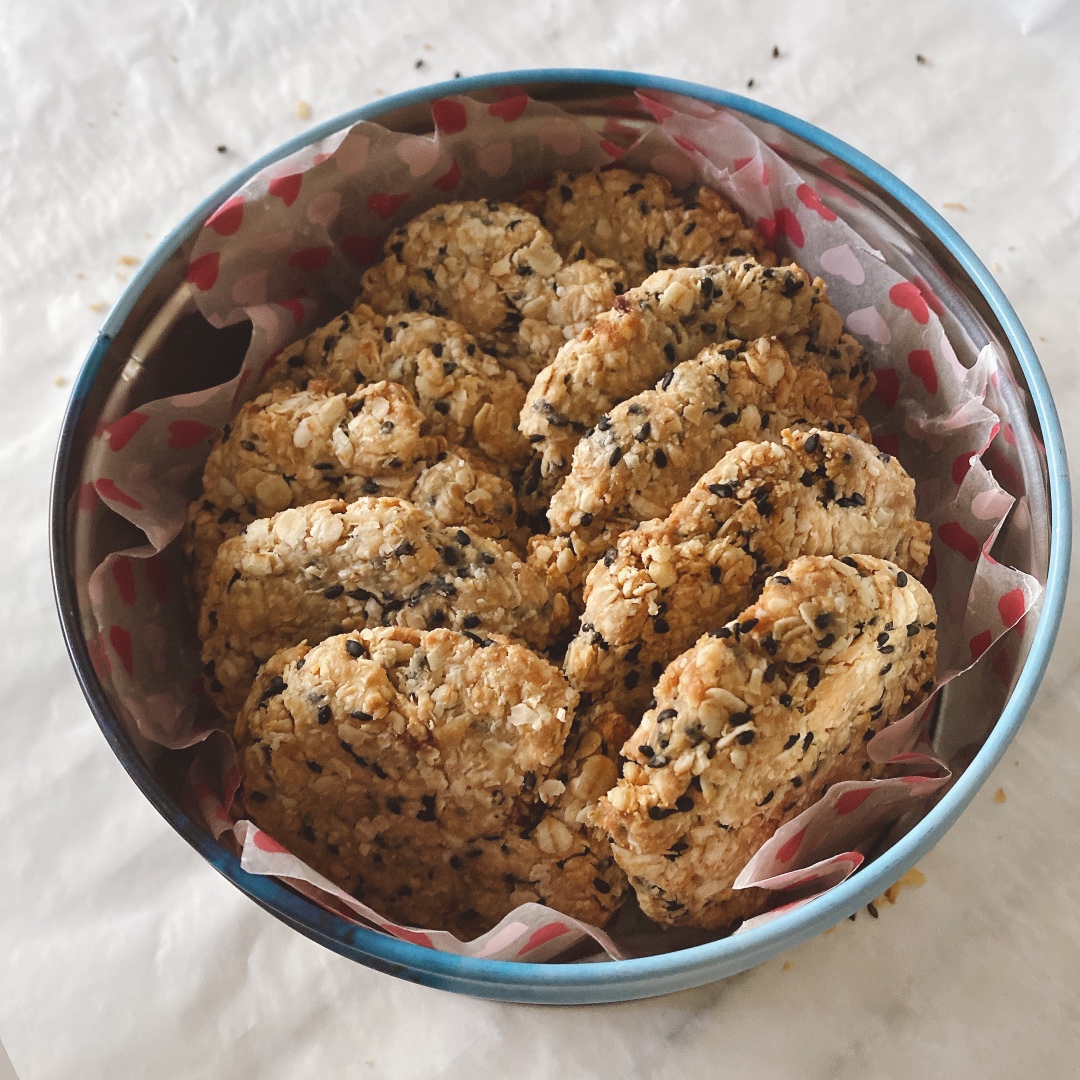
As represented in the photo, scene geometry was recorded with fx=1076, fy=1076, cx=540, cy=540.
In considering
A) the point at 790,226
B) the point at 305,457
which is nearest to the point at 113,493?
the point at 305,457

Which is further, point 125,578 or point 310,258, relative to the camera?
point 310,258

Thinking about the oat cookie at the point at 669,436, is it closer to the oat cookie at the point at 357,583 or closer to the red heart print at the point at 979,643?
the oat cookie at the point at 357,583

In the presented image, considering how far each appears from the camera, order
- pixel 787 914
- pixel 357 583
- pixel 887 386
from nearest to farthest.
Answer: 1. pixel 787 914
2. pixel 357 583
3. pixel 887 386

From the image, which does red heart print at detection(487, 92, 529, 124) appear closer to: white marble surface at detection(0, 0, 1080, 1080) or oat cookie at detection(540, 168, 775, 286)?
oat cookie at detection(540, 168, 775, 286)

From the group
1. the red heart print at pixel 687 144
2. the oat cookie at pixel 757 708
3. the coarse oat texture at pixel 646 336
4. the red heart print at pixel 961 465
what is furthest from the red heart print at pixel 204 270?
the red heart print at pixel 961 465

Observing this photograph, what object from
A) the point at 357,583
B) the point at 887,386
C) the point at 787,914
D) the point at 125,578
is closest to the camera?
the point at 787,914

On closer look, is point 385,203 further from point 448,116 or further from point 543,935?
point 543,935
